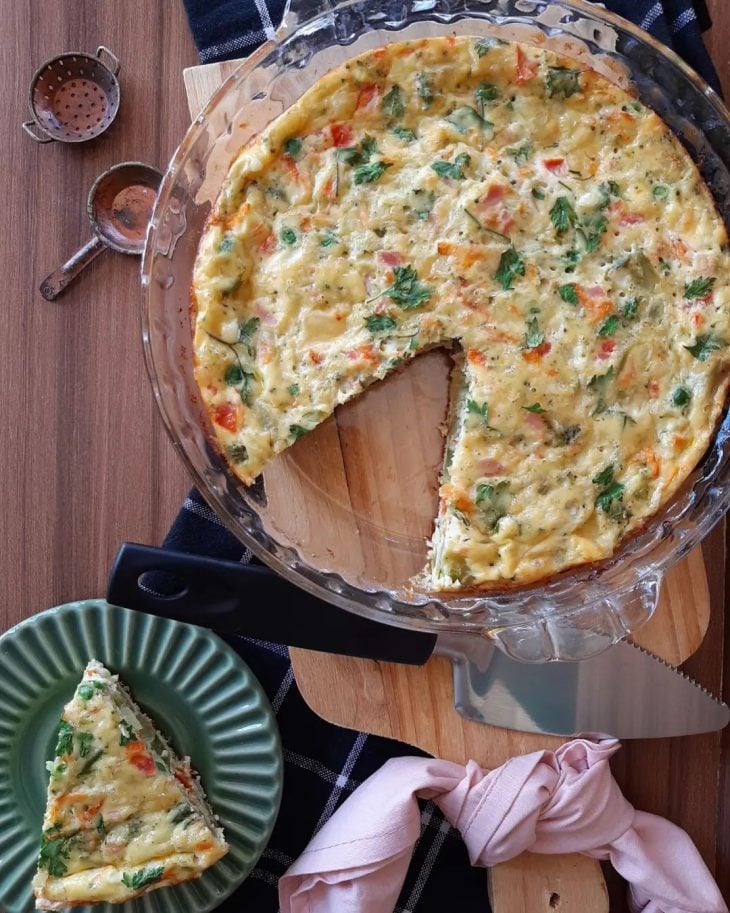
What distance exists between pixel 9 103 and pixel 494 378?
1.88 metres

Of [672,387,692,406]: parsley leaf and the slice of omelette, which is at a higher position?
[672,387,692,406]: parsley leaf

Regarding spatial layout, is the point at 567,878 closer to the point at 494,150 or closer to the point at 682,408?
the point at 682,408

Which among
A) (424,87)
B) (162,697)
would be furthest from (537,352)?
(162,697)

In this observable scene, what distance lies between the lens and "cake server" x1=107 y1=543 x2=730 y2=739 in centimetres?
262

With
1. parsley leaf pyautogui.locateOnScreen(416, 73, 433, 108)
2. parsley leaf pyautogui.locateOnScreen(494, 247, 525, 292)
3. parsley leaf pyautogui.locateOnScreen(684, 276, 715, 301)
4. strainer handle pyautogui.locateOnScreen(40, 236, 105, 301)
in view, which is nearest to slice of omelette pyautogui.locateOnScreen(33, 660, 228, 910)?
strainer handle pyautogui.locateOnScreen(40, 236, 105, 301)

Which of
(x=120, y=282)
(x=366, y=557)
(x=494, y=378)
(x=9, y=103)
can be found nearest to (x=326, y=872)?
(x=366, y=557)

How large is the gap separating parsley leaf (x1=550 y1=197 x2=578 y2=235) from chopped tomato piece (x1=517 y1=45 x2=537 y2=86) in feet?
1.19

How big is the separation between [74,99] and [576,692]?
2514 mm

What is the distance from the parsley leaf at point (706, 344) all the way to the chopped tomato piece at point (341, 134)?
3.77ft

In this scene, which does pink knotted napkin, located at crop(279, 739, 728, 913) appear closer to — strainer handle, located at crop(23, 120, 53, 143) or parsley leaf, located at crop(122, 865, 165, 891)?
parsley leaf, located at crop(122, 865, 165, 891)

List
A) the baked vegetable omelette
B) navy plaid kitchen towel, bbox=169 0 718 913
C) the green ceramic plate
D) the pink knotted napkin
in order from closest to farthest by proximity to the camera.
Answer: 1. the baked vegetable omelette
2. the pink knotted napkin
3. the green ceramic plate
4. navy plaid kitchen towel, bbox=169 0 718 913

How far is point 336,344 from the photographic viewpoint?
8.41 ft

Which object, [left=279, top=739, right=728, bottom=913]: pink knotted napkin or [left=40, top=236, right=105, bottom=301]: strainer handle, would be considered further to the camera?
[left=40, top=236, right=105, bottom=301]: strainer handle

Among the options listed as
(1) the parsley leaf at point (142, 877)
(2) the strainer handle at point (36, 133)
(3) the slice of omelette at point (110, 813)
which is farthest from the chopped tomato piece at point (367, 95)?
(1) the parsley leaf at point (142, 877)
